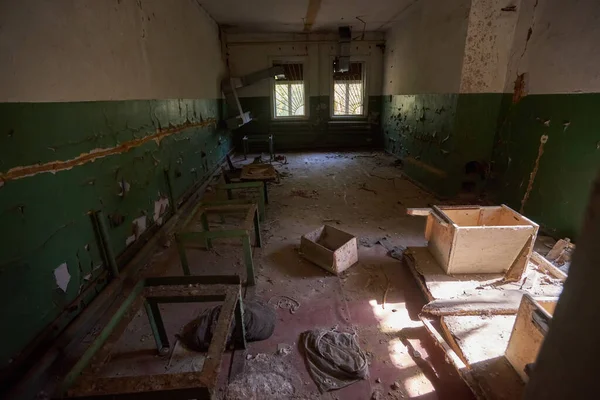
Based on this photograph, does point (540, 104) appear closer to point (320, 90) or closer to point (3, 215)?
point (3, 215)

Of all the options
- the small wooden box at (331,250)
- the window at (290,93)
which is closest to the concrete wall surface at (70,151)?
the small wooden box at (331,250)

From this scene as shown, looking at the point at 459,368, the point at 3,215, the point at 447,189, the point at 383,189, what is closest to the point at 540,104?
the point at 447,189

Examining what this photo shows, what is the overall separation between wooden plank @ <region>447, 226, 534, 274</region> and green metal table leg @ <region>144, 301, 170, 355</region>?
2.07 m

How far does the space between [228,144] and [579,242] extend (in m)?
7.50

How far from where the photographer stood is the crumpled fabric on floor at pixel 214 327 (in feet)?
5.97

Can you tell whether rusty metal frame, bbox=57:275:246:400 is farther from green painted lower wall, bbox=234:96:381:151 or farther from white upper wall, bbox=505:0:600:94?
green painted lower wall, bbox=234:96:381:151

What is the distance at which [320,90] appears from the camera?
813 centimetres

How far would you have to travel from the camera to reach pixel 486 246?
7.30ft

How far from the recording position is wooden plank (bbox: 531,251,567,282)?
223 centimetres

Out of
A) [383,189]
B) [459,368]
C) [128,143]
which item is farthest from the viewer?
[383,189]

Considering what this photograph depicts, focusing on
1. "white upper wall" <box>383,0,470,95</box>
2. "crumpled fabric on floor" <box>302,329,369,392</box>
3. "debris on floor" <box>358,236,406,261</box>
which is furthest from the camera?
"white upper wall" <box>383,0,470,95</box>

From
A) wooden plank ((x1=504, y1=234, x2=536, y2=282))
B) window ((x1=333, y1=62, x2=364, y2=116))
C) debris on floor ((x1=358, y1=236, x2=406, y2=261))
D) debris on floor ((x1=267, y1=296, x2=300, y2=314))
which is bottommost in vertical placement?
debris on floor ((x1=267, y1=296, x2=300, y2=314))

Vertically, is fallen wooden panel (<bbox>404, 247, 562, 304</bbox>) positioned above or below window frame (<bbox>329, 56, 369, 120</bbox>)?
below

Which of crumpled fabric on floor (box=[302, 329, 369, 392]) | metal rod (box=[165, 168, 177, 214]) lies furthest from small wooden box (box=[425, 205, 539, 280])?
metal rod (box=[165, 168, 177, 214])
